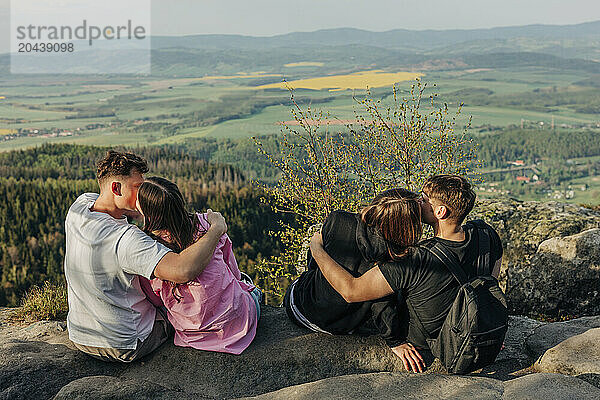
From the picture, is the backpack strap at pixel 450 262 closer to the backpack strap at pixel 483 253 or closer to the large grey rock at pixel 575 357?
the backpack strap at pixel 483 253

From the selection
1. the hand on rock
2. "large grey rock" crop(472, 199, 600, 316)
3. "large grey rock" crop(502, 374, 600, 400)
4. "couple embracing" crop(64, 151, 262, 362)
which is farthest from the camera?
"large grey rock" crop(472, 199, 600, 316)

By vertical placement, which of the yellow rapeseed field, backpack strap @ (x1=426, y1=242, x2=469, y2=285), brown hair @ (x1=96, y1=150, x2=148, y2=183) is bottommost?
backpack strap @ (x1=426, y1=242, x2=469, y2=285)

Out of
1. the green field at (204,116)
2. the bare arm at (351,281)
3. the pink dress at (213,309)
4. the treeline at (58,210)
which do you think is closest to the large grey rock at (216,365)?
the pink dress at (213,309)

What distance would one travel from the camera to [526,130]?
116562 mm

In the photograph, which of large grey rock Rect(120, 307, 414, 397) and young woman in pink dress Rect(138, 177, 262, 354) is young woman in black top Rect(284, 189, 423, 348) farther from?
young woman in pink dress Rect(138, 177, 262, 354)

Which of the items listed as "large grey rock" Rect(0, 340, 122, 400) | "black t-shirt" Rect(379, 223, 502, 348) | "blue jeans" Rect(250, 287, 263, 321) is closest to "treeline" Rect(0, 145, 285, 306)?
"blue jeans" Rect(250, 287, 263, 321)

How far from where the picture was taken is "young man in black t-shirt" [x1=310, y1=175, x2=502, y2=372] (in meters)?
4.71

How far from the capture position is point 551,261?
8.17 meters

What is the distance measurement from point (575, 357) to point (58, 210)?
60.1m

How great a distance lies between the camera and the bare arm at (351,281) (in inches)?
186

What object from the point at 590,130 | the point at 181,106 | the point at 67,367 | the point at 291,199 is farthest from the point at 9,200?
the point at 181,106

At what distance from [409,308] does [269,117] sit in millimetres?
136646

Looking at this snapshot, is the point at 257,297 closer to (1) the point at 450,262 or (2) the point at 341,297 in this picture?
(2) the point at 341,297

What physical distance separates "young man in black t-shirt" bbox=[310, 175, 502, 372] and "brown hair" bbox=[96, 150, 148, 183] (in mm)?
1765
